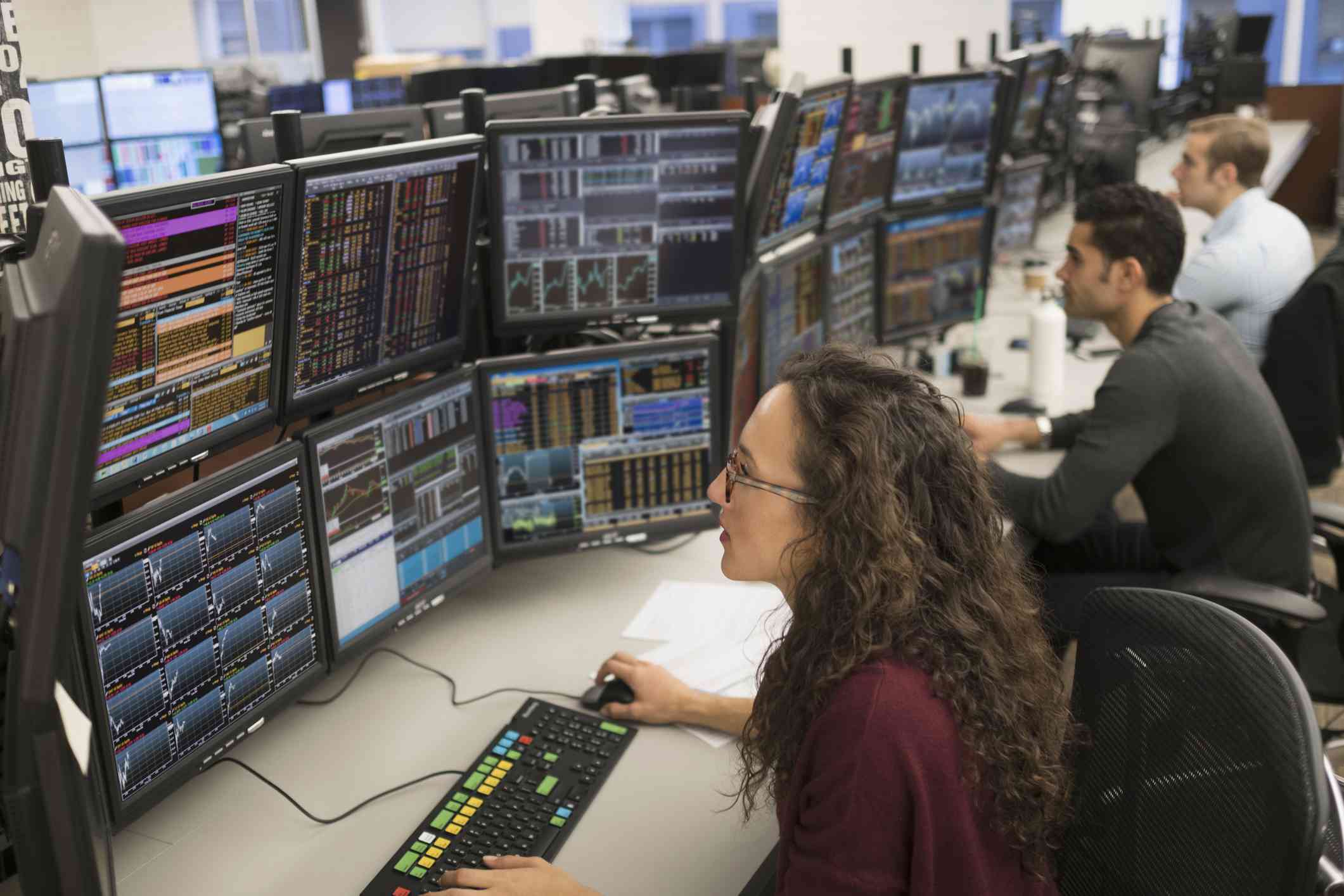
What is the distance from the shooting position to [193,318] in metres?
1.38

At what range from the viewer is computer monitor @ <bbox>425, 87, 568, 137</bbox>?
96.6 inches

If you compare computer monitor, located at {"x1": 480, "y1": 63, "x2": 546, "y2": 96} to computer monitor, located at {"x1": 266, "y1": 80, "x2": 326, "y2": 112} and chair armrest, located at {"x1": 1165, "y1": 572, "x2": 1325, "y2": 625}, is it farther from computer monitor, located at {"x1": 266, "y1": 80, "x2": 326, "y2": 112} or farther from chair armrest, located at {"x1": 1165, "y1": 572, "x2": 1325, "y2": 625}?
chair armrest, located at {"x1": 1165, "y1": 572, "x2": 1325, "y2": 625}

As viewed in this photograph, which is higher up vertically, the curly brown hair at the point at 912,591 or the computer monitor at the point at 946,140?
the computer monitor at the point at 946,140

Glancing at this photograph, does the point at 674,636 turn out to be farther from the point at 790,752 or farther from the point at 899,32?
the point at 899,32

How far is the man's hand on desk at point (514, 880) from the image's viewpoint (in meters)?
1.31

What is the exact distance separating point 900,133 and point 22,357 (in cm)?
270

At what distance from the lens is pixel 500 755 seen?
5.30 ft

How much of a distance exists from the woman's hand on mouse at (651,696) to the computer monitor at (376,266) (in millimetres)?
554

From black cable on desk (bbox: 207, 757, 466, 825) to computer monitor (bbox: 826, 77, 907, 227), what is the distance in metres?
1.77

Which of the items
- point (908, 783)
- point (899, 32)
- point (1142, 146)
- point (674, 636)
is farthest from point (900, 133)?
point (1142, 146)

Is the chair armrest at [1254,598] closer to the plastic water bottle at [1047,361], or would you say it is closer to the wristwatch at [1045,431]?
the wristwatch at [1045,431]

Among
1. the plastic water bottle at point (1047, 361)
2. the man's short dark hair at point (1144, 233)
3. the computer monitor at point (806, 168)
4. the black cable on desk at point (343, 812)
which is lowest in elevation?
the black cable on desk at point (343, 812)

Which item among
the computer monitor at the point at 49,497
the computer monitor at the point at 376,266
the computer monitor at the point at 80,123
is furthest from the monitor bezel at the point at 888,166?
the computer monitor at the point at 80,123

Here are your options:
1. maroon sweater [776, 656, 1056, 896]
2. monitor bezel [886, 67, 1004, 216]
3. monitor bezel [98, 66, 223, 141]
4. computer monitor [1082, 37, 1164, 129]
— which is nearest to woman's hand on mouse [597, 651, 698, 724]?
maroon sweater [776, 656, 1056, 896]
